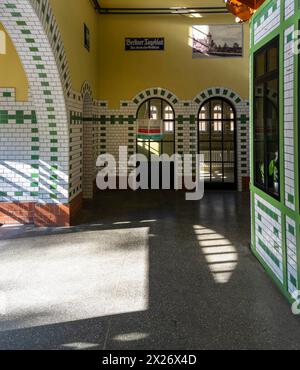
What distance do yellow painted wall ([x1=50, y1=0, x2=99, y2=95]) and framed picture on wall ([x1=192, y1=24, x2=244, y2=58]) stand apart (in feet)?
9.46

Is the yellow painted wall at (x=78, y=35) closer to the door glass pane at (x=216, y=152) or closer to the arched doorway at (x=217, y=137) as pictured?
the arched doorway at (x=217, y=137)

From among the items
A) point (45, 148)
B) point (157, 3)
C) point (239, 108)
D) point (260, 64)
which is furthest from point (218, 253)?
point (157, 3)

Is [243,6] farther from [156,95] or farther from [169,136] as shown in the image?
[169,136]

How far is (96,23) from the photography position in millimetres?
12547

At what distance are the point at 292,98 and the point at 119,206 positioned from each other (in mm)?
6692

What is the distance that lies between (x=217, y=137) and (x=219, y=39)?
275cm

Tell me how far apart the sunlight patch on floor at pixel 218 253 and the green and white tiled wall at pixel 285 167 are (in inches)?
20.9

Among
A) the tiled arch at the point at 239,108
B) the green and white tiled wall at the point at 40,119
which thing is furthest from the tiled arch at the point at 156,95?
the green and white tiled wall at the point at 40,119

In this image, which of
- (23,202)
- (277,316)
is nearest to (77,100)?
(23,202)

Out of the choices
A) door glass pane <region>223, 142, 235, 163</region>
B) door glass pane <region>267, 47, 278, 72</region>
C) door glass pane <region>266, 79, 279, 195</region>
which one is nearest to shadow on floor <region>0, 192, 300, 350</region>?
door glass pane <region>266, 79, 279, 195</region>

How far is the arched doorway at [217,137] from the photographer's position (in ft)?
42.8

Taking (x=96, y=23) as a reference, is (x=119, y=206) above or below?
below
